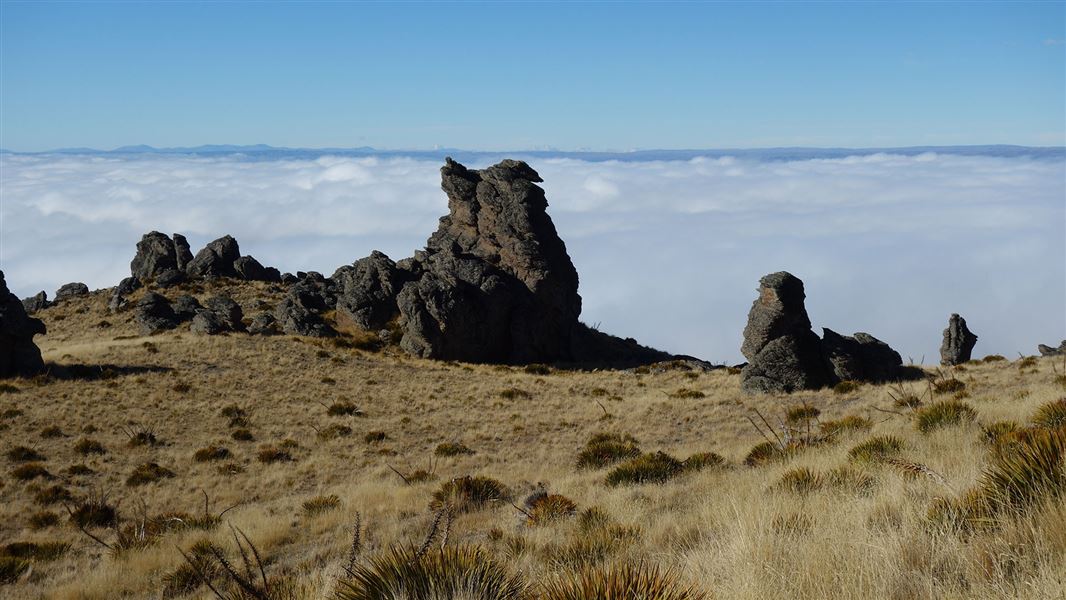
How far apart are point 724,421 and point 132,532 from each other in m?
18.9

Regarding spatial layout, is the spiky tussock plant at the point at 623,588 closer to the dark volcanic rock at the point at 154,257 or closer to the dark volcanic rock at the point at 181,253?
the dark volcanic rock at the point at 154,257

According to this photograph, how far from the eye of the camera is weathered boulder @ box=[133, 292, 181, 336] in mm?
47438

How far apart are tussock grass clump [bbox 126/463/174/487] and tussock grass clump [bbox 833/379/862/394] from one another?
2518 cm

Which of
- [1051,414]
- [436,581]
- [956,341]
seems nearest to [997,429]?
[1051,414]

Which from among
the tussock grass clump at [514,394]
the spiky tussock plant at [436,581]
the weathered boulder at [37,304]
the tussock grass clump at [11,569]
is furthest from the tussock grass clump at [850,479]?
the weathered boulder at [37,304]

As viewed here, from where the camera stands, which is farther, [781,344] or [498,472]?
[781,344]

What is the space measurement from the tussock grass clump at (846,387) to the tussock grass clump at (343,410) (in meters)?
20.0

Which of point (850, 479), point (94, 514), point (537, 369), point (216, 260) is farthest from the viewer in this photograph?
point (216, 260)

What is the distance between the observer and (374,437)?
1054 inches

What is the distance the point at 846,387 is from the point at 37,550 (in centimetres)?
2845

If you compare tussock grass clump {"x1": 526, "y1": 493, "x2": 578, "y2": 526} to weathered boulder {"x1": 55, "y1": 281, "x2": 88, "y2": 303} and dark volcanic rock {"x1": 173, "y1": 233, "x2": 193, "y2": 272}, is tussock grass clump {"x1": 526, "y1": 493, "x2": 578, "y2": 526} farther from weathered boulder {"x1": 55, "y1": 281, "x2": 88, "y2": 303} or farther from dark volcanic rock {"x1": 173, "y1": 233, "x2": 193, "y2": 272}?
weathered boulder {"x1": 55, "y1": 281, "x2": 88, "y2": 303}

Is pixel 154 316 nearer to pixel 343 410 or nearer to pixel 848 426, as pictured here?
pixel 343 410

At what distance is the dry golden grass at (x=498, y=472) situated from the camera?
5633 millimetres

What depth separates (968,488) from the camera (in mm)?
7039
